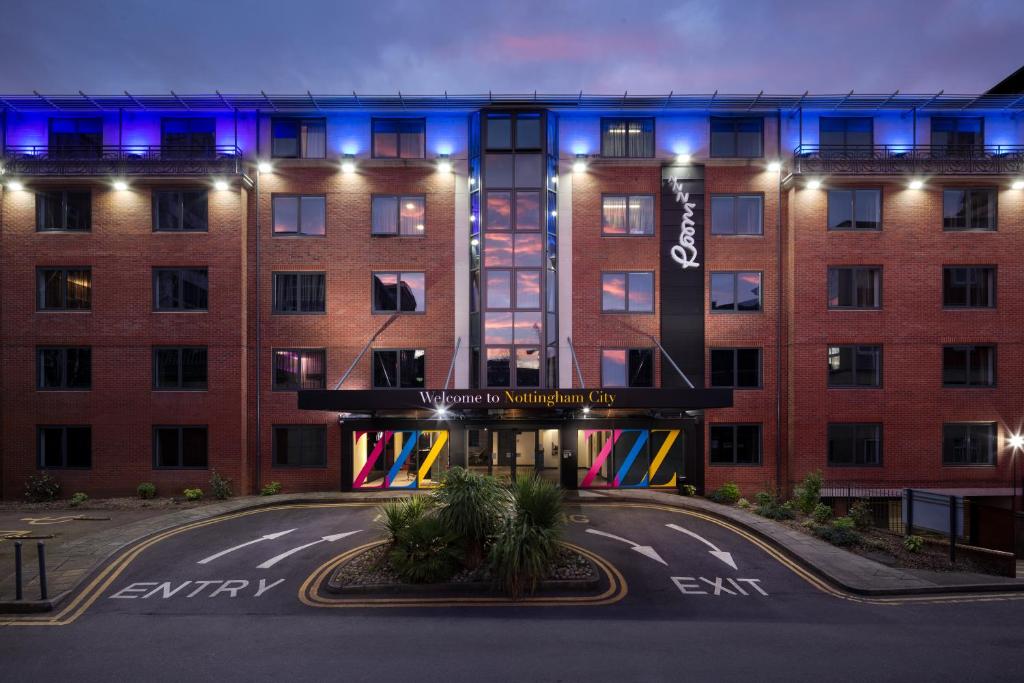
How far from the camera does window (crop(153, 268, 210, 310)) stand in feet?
70.6

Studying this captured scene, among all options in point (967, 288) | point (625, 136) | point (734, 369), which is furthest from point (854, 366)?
point (625, 136)

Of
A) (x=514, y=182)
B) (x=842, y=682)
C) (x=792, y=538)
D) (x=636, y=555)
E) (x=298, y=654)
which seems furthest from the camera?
(x=514, y=182)

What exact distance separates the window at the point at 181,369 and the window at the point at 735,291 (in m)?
21.7

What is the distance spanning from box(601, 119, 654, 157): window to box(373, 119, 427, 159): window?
26.0 feet

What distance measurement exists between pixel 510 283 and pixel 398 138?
8030mm

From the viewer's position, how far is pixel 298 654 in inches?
339

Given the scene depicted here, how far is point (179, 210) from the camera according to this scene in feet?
70.7

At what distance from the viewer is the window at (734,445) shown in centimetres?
2208

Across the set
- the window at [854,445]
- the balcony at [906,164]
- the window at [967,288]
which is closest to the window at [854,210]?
the balcony at [906,164]

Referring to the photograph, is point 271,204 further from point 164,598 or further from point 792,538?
point 792,538

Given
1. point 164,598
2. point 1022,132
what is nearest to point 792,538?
point 164,598

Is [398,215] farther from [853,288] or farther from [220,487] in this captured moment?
[853,288]

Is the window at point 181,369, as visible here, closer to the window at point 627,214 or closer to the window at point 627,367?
the window at point 627,367

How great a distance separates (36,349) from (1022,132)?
42.6 meters
